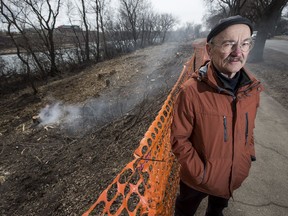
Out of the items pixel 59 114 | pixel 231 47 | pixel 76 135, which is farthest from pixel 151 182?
pixel 59 114

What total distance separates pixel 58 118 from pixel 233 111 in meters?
9.34

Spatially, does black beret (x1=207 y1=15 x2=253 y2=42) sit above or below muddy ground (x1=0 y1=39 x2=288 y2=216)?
above

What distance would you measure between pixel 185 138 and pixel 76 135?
22.0ft

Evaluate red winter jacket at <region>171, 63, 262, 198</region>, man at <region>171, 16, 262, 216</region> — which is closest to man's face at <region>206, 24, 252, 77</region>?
man at <region>171, 16, 262, 216</region>

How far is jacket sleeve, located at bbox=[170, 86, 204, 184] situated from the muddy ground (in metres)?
2.49

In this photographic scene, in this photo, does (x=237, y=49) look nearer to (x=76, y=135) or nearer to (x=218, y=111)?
(x=218, y=111)

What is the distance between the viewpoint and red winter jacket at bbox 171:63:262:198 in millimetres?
1676

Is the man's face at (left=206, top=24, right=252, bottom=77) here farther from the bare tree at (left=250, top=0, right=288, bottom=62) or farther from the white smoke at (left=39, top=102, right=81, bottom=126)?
the bare tree at (left=250, top=0, right=288, bottom=62)

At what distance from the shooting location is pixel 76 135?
773cm

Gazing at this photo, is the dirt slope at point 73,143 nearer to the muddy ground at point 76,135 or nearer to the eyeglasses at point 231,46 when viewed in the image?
the muddy ground at point 76,135

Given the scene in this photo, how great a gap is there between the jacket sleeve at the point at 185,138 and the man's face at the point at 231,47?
0.38 meters

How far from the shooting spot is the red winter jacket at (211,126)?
168 cm

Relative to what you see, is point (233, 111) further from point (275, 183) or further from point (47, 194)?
point (47, 194)

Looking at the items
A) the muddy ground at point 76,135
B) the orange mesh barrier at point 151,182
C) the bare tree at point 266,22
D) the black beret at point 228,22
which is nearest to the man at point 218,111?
the black beret at point 228,22
